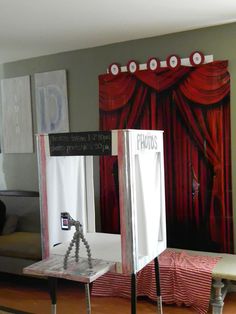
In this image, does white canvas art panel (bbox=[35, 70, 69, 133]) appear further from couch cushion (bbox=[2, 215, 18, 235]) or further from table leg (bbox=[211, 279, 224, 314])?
table leg (bbox=[211, 279, 224, 314])

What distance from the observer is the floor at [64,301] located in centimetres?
326

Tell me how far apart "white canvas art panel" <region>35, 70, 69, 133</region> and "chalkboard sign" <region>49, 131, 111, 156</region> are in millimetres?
1713

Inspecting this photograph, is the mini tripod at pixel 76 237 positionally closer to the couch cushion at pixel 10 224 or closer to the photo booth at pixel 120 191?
the photo booth at pixel 120 191

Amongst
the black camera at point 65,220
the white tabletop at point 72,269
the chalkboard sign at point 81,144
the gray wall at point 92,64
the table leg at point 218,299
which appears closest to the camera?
the white tabletop at point 72,269

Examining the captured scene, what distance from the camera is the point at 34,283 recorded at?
13.1ft

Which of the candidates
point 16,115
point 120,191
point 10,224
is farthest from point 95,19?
point 10,224

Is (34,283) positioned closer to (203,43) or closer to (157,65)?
(157,65)

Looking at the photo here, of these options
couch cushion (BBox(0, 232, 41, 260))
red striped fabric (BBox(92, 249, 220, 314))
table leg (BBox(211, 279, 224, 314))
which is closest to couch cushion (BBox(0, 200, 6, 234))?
couch cushion (BBox(0, 232, 41, 260))

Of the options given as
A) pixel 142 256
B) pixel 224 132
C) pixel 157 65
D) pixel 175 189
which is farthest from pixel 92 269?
pixel 157 65

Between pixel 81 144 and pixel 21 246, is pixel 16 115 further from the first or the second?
pixel 81 144

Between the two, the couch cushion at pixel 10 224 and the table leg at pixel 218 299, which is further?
the couch cushion at pixel 10 224

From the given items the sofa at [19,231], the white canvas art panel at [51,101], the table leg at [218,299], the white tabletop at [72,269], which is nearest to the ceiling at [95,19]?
the white canvas art panel at [51,101]

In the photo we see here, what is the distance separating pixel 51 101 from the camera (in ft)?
14.4

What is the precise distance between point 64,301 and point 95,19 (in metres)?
2.53
